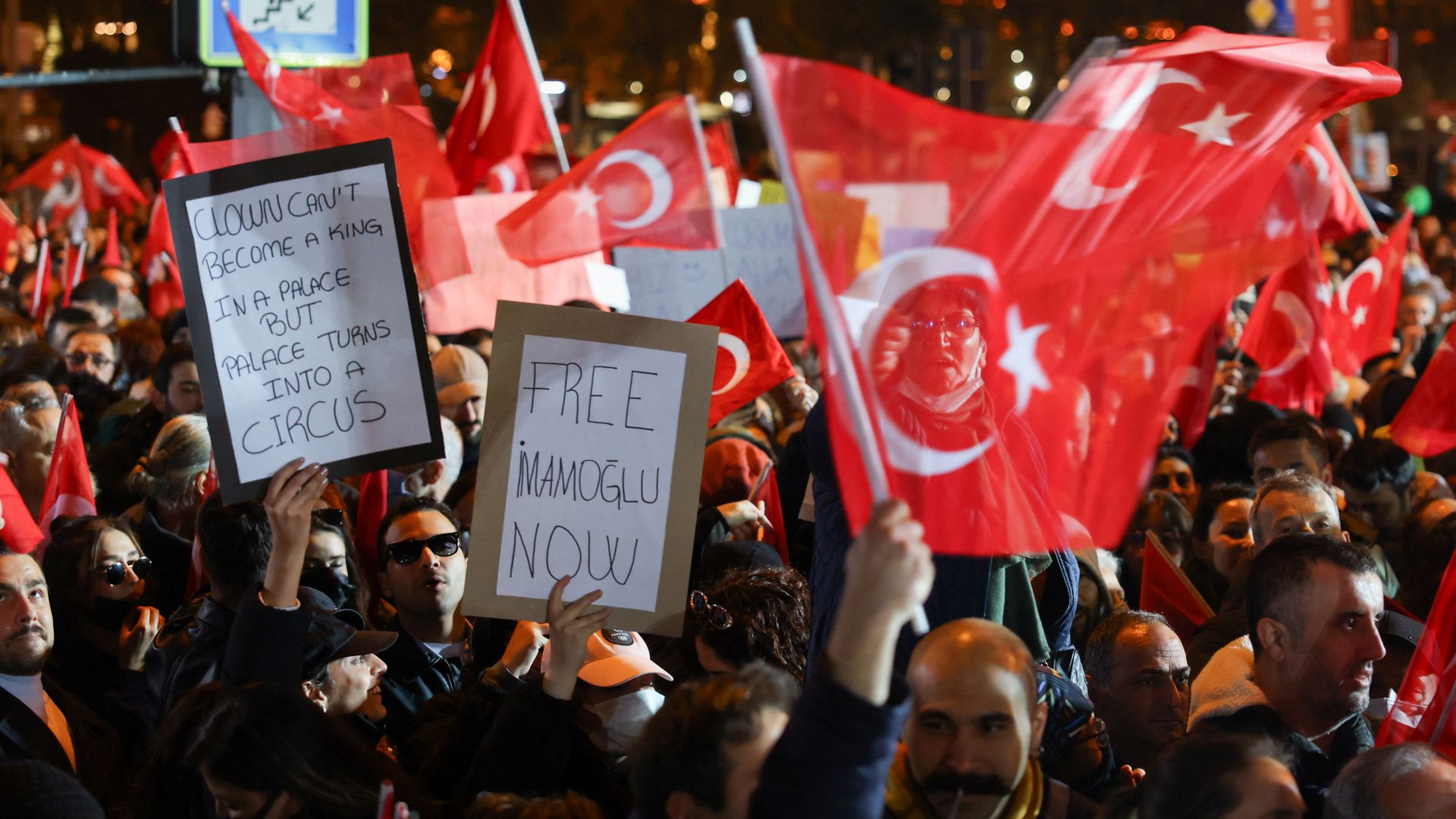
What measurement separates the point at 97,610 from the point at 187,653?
103 cm

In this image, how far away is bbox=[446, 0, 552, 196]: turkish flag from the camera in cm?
961

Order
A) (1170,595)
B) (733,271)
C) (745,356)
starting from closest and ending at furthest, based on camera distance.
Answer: (1170,595)
(745,356)
(733,271)

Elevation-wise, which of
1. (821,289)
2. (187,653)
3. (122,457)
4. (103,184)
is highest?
(821,289)

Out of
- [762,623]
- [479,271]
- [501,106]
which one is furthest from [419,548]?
[501,106]

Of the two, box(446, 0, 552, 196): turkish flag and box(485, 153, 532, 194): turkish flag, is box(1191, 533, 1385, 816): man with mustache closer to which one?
box(446, 0, 552, 196): turkish flag

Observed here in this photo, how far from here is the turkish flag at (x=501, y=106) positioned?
961 cm

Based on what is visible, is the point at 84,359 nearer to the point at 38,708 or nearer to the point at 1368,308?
the point at 38,708

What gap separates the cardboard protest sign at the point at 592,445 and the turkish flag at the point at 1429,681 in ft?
5.27

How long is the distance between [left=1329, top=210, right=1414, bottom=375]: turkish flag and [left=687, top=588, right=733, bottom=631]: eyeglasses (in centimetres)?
752

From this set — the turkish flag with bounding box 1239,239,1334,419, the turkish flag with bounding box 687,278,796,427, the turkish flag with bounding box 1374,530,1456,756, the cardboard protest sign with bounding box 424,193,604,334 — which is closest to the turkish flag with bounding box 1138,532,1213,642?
the turkish flag with bounding box 1374,530,1456,756

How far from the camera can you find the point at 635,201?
8438mm

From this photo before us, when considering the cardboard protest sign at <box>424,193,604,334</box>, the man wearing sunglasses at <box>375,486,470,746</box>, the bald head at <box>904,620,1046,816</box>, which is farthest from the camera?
the cardboard protest sign at <box>424,193,604,334</box>

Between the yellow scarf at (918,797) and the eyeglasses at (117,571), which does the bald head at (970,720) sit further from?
the eyeglasses at (117,571)

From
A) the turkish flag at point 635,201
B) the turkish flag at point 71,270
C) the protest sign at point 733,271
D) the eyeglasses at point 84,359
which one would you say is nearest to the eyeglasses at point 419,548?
the turkish flag at point 635,201
